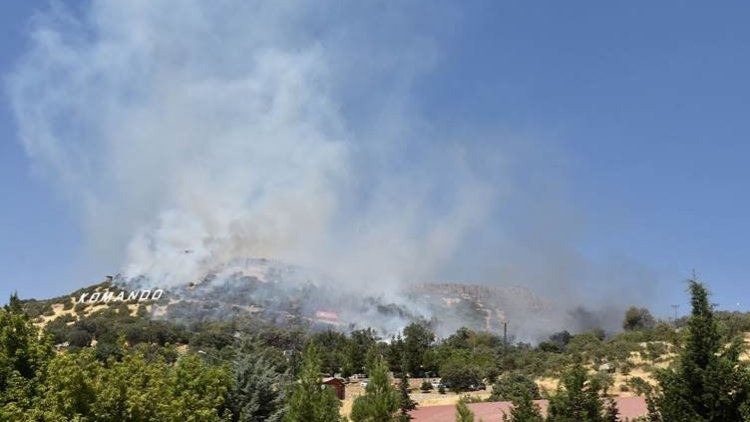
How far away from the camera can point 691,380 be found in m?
17.3

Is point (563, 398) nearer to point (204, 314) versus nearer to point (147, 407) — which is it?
point (147, 407)

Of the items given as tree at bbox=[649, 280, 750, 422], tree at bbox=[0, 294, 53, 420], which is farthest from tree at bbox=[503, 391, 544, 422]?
tree at bbox=[0, 294, 53, 420]

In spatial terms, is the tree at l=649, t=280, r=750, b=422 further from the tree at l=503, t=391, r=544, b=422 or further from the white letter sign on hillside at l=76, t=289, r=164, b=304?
the white letter sign on hillside at l=76, t=289, r=164, b=304

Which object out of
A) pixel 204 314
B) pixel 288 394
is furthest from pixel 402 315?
pixel 288 394

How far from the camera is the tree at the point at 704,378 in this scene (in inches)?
656

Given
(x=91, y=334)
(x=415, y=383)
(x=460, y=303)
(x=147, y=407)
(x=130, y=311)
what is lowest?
(x=147, y=407)

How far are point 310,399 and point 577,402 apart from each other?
855 cm

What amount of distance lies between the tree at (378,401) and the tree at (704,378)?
9.35 metres

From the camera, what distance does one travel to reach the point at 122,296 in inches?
5778

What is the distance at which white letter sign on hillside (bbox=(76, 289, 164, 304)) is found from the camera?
5630 inches

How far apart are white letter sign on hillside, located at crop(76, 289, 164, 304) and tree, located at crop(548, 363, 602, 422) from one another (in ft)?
435

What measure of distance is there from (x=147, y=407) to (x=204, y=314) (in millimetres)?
120529

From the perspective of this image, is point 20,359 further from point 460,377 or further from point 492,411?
point 460,377

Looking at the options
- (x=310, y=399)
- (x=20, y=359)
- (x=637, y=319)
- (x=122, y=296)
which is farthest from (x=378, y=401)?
(x=122, y=296)
